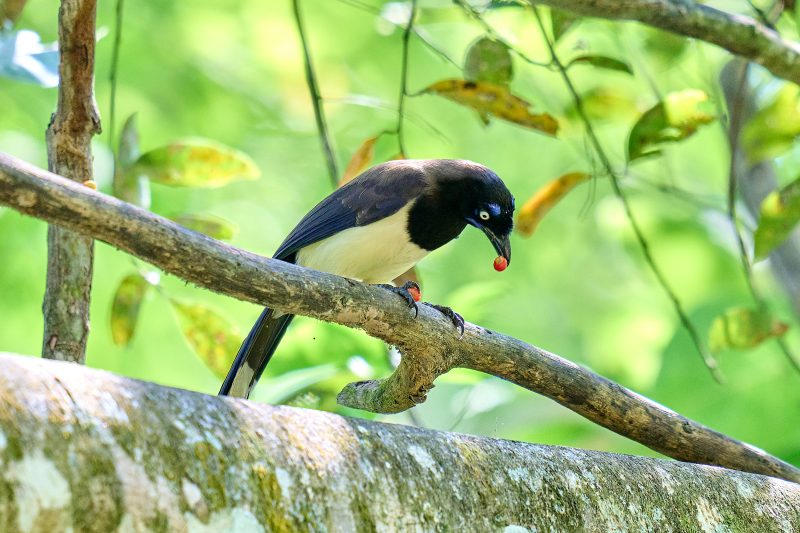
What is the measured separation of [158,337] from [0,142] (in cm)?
203

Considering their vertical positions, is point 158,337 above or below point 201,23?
below

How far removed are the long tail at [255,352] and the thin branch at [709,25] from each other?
1.83 metres

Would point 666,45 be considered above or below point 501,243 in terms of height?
above

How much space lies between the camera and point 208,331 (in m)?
3.71

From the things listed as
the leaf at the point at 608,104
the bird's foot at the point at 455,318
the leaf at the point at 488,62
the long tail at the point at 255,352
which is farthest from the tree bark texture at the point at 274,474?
the leaf at the point at 608,104

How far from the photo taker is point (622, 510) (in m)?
2.53

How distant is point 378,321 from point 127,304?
1286mm

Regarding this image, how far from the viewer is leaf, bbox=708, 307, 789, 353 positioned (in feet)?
13.7

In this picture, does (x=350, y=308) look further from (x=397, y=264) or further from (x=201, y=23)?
(x=201, y=23)

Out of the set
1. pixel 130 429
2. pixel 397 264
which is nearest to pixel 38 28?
pixel 397 264

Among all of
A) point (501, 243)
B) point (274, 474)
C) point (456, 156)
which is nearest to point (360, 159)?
point (501, 243)

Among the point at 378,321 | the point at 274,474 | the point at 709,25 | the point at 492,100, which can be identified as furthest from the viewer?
the point at 492,100

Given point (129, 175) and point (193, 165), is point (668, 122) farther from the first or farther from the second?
point (129, 175)

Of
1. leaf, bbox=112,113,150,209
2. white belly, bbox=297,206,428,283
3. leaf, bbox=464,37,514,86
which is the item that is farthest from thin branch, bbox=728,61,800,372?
leaf, bbox=112,113,150,209
